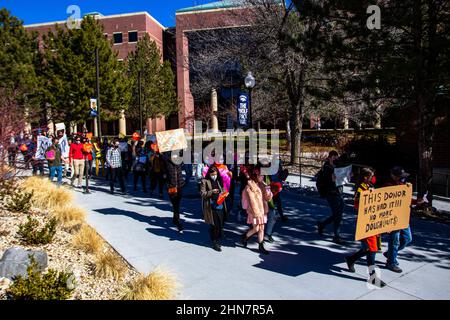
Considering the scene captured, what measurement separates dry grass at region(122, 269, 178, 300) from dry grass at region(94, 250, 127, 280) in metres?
0.43

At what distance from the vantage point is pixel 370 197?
197 inches

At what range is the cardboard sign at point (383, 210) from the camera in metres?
4.89

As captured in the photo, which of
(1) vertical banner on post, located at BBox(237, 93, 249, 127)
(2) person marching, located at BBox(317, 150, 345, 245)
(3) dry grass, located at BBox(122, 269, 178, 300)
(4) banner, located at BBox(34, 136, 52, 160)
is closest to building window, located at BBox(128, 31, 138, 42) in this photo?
(4) banner, located at BBox(34, 136, 52, 160)

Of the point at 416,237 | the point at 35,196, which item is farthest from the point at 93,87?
the point at 416,237

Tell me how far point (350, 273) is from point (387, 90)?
4.73 metres

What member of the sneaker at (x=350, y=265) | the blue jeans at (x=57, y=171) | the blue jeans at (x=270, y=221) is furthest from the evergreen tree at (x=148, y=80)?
the sneaker at (x=350, y=265)

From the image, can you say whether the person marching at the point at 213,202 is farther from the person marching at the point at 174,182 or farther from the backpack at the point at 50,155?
the backpack at the point at 50,155

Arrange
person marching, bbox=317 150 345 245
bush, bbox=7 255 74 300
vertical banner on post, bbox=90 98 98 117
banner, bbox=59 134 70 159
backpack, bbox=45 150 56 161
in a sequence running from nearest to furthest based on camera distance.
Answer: bush, bbox=7 255 74 300 < person marching, bbox=317 150 345 245 < backpack, bbox=45 150 56 161 < banner, bbox=59 134 70 159 < vertical banner on post, bbox=90 98 98 117

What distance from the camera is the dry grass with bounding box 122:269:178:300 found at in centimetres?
438

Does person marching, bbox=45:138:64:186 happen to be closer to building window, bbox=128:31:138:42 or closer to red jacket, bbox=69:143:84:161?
red jacket, bbox=69:143:84:161

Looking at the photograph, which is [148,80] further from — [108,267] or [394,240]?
[394,240]

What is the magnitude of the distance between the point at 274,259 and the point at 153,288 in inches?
90.7
